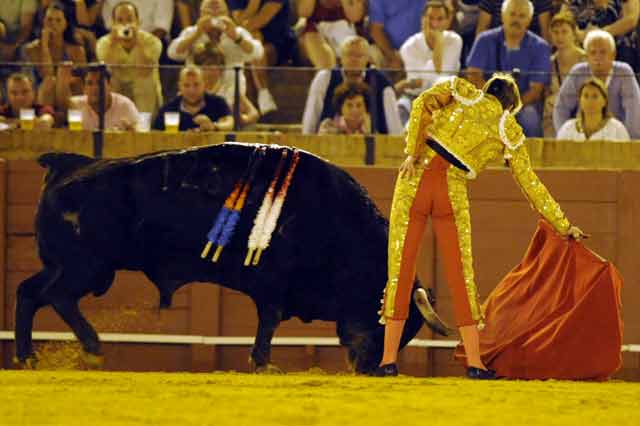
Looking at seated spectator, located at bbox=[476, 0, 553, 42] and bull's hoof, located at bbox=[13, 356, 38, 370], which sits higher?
seated spectator, located at bbox=[476, 0, 553, 42]

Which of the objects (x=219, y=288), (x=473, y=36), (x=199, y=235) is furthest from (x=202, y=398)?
(x=473, y=36)

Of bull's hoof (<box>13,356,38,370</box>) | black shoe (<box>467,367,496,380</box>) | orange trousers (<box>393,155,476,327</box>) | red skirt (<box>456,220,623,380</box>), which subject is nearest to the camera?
orange trousers (<box>393,155,476,327</box>)

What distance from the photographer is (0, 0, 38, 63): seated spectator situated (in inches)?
431

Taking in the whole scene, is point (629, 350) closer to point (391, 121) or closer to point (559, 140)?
point (559, 140)

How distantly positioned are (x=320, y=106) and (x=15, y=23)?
2.43 m

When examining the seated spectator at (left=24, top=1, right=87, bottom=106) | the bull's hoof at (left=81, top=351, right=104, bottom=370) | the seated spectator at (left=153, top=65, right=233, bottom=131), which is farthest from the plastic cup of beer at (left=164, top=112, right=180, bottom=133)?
the bull's hoof at (left=81, top=351, right=104, bottom=370)

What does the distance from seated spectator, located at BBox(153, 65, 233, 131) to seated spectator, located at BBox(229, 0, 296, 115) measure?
0.98m

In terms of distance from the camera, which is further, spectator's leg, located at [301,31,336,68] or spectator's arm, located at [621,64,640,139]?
spectator's leg, located at [301,31,336,68]

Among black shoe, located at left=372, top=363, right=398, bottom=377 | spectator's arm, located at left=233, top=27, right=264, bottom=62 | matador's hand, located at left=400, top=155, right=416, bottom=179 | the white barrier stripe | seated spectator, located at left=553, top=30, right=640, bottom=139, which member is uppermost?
spectator's arm, located at left=233, top=27, right=264, bottom=62

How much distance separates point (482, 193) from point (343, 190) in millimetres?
1796

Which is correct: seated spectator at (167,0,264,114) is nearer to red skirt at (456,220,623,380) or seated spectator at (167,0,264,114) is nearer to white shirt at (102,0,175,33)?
white shirt at (102,0,175,33)

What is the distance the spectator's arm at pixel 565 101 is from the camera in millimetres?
9742

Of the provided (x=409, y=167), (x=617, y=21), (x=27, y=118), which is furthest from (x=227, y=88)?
(x=617, y=21)

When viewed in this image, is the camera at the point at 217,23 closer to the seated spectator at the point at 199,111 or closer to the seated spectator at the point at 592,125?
the seated spectator at the point at 199,111
